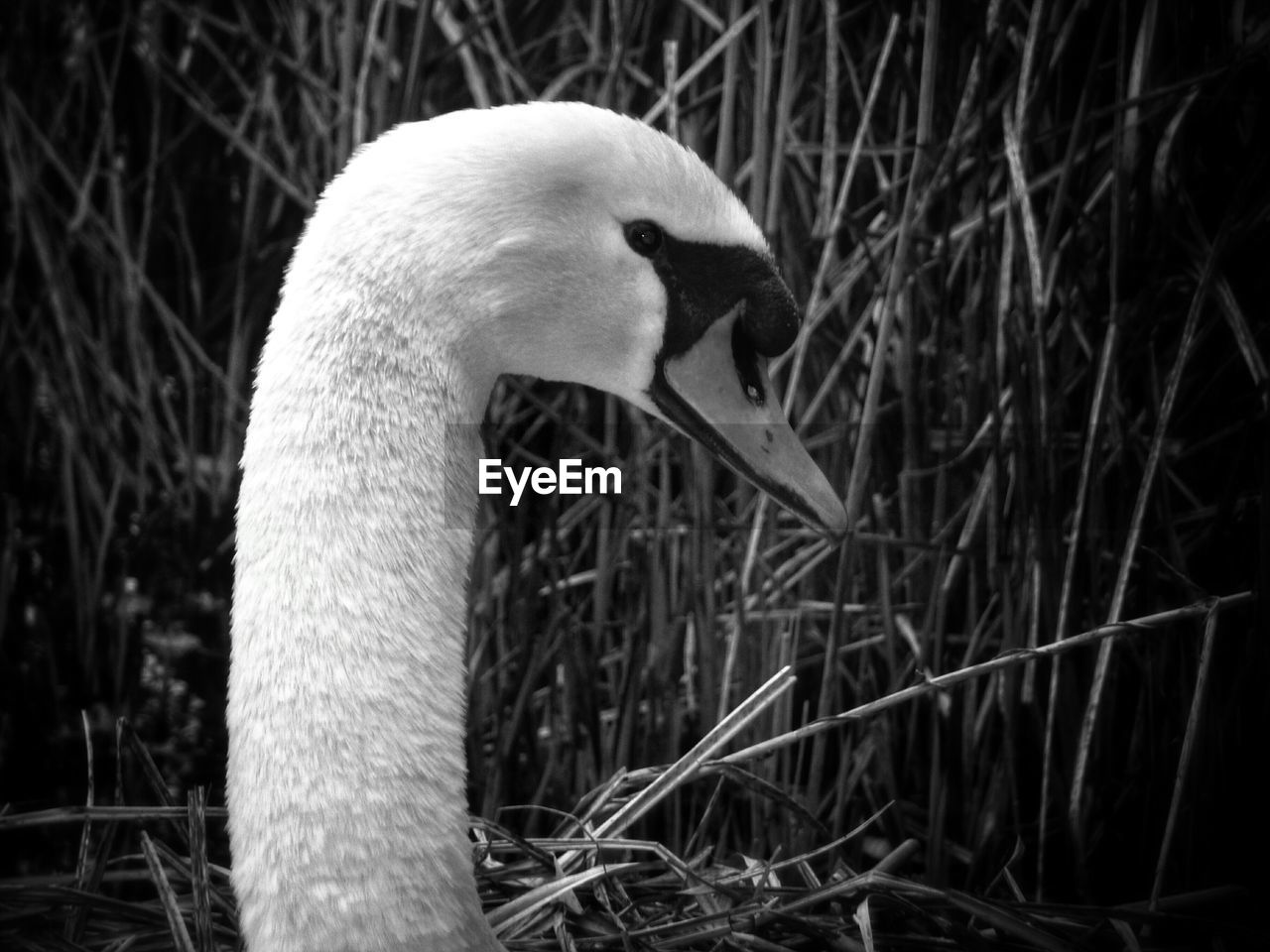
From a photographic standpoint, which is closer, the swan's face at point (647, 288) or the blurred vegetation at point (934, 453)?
the swan's face at point (647, 288)

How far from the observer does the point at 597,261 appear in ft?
4.25

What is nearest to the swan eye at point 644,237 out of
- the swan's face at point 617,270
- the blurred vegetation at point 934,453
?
the swan's face at point 617,270

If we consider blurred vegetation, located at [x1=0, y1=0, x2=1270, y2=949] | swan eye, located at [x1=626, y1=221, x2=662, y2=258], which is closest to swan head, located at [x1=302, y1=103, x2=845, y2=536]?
swan eye, located at [x1=626, y1=221, x2=662, y2=258]

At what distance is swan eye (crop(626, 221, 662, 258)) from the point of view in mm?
1272

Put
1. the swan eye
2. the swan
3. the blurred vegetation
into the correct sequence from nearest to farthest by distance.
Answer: the swan → the swan eye → the blurred vegetation

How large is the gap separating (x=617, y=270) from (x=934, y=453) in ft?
2.66

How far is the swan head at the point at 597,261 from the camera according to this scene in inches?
47.5

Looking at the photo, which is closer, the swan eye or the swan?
the swan

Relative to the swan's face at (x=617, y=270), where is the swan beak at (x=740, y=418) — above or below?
below

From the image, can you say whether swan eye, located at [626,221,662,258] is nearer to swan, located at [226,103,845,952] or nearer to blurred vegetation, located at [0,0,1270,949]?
swan, located at [226,103,845,952]

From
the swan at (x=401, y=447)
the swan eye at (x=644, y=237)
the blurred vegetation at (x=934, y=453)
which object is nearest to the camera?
the swan at (x=401, y=447)

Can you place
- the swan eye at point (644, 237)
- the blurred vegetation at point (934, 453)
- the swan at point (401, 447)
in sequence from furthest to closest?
1. the blurred vegetation at point (934, 453)
2. the swan eye at point (644, 237)
3. the swan at point (401, 447)

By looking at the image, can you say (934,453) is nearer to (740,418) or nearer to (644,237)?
(740,418)

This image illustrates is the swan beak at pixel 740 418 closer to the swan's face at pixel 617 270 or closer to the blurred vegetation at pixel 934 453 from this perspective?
the swan's face at pixel 617 270
